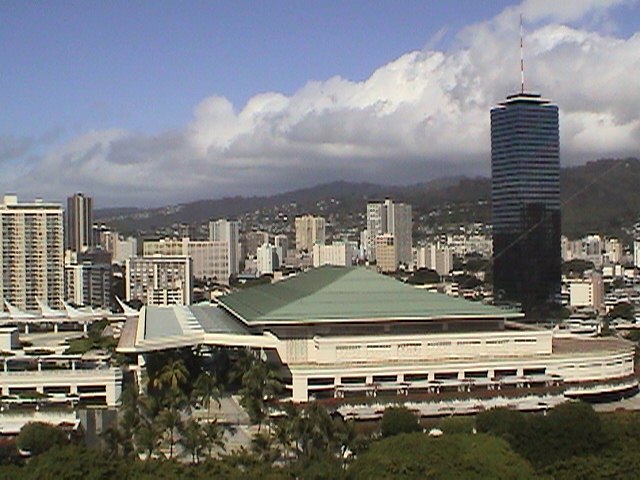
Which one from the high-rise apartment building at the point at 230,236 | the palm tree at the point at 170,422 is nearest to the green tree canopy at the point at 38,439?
the palm tree at the point at 170,422

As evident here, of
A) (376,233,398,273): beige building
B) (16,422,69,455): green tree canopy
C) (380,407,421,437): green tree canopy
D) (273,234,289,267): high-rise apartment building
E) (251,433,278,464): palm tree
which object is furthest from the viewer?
(273,234,289,267): high-rise apartment building

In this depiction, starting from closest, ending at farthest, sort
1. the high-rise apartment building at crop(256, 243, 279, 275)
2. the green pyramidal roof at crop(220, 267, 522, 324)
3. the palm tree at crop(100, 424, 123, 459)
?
1. the palm tree at crop(100, 424, 123, 459)
2. the green pyramidal roof at crop(220, 267, 522, 324)
3. the high-rise apartment building at crop(256, 243, 279, 275)

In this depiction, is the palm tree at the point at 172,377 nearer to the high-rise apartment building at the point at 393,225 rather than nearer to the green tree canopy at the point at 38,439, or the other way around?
the green tree canopy at the point at 38,439

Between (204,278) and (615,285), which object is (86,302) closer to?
(204,278)

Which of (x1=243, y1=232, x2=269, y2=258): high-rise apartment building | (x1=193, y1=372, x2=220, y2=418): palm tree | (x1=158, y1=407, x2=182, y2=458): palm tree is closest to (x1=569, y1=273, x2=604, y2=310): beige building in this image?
(x1=193, y1=372, x2=220, y2=418): palm tree

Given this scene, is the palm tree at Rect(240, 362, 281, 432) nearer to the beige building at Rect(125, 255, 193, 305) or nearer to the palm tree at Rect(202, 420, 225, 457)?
the palm tree at Rect(202, 420, 225, 457)

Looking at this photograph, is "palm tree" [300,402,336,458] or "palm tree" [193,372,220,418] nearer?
"palm tree" [300,402,336,458]
